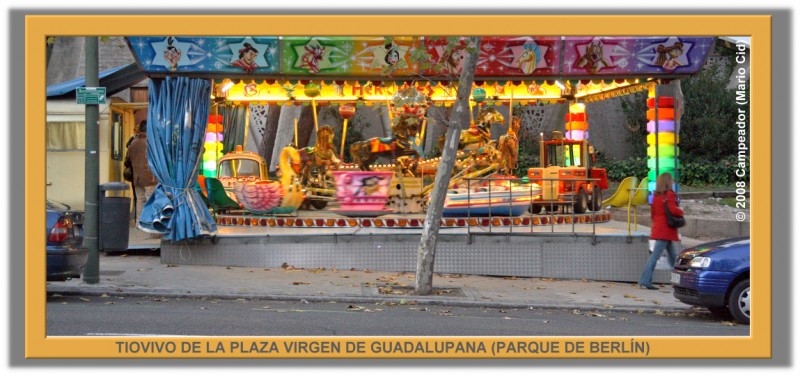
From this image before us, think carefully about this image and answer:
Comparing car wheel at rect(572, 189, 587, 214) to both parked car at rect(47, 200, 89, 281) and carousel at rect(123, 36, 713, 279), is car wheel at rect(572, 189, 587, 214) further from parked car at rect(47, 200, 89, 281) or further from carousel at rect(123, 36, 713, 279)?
parked car at rect(47, 200, 89, 281)

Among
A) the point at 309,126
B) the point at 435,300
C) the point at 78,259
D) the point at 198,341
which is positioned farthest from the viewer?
the point at 309,126

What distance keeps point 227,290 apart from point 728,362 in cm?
691

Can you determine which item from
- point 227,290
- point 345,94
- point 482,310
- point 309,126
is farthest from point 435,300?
point 309,126

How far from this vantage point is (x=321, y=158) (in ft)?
62.1

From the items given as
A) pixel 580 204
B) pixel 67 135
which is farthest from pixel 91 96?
pixel 580 204

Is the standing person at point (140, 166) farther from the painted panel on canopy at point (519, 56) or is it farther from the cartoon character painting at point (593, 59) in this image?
the cartoon character painting at point (593, 59)

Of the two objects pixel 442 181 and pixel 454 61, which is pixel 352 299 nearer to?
pixel 442 181

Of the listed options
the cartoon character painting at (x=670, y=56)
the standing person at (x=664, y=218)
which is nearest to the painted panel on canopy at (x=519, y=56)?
the cartoon character painting at (x=670, y=56)

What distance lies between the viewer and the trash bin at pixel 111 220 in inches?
520

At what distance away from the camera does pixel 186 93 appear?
15219 mm

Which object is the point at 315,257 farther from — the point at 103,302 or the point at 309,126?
the point at 309,126

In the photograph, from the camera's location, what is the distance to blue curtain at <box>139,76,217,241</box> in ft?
49.5

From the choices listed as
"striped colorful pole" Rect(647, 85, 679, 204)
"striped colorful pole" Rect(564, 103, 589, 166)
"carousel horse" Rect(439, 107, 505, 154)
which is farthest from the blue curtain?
"striped colorful pole" Rect(564, 103, 589, 166)

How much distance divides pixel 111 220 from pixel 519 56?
687cm
